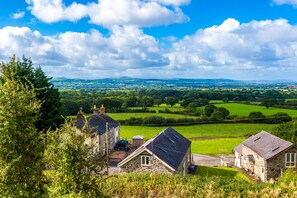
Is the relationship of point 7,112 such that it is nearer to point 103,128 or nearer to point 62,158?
point 62,158

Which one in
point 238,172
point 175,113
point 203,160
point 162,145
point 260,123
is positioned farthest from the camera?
point 175,113

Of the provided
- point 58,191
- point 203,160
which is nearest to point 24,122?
point 58,191

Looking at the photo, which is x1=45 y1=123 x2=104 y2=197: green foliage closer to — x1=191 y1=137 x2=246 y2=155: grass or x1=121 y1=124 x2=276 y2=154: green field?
x1=191 y1=137 x2=246 y2=155: grass

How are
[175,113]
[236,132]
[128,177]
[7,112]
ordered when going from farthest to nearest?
[175,113]
[236,132]
[128,177]
[7,112]

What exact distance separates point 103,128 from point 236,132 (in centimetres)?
3381

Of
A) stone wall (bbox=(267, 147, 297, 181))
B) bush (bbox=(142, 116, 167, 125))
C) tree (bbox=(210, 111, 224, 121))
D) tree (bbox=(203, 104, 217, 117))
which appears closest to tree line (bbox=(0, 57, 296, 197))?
stone wall (bbox=(267, 147, 297, 181))

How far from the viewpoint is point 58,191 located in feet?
38.0

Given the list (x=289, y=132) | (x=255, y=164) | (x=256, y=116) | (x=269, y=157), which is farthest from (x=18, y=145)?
(x=256, y=116)

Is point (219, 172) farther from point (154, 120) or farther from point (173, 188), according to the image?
point (154, 120)

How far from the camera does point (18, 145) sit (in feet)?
37.2

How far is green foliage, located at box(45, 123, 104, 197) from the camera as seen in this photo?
1155 cm

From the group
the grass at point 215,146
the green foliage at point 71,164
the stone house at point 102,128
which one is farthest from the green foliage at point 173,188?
the grass at point 215,146

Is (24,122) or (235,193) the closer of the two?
(24,122)

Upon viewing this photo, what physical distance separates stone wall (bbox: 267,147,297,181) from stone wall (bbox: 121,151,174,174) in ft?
47.0
